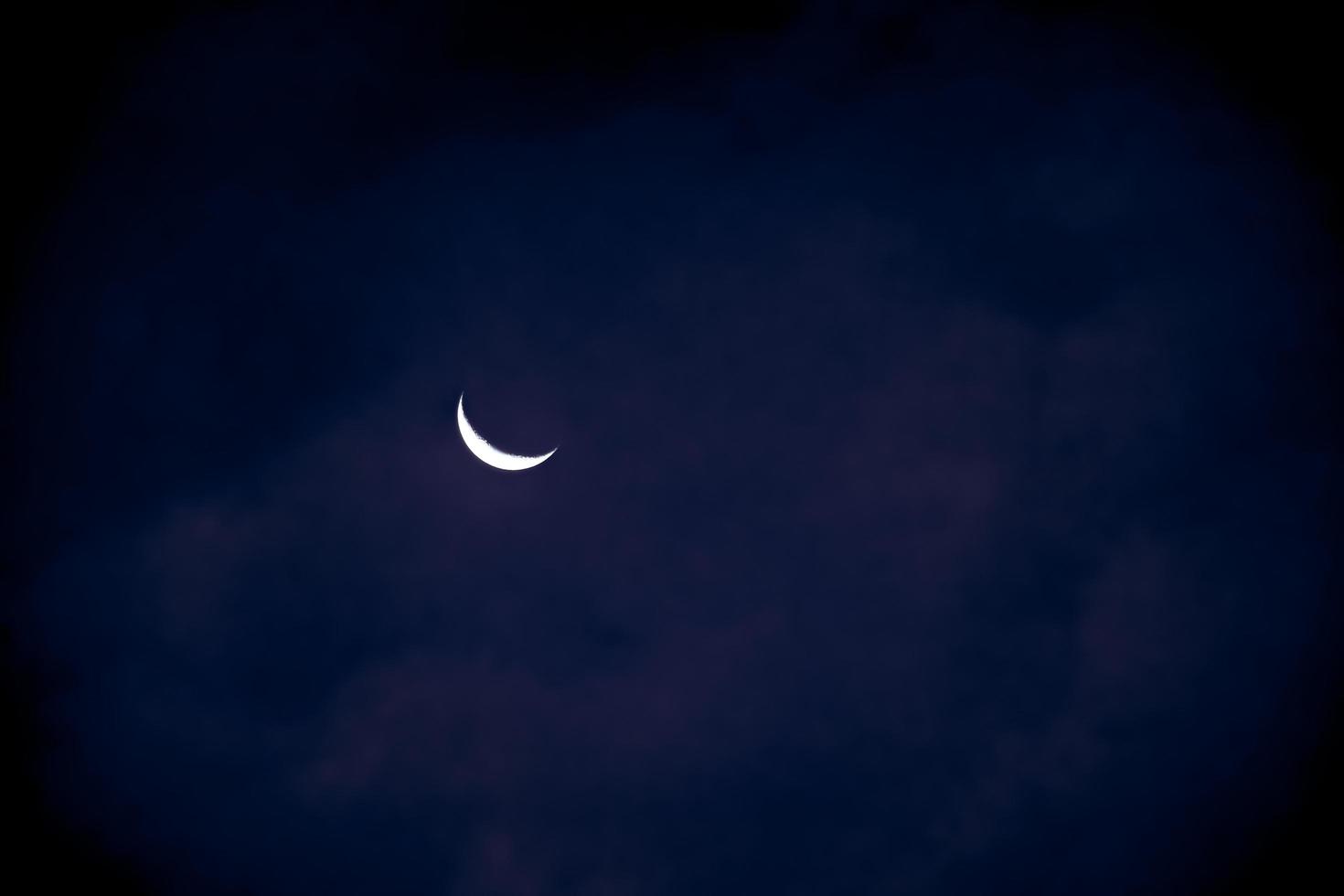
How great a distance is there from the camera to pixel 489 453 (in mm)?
16750

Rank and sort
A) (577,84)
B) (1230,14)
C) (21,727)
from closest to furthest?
(1230,14) < (577,84) < (21,727)

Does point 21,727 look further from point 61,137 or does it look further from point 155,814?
point 61,137

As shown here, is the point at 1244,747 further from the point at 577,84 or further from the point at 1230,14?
the point at 577,84

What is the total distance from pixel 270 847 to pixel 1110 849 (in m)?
20.9

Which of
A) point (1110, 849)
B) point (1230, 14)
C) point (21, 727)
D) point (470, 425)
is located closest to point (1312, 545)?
point (1110, 849)

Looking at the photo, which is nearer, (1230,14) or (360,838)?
(1230,14)

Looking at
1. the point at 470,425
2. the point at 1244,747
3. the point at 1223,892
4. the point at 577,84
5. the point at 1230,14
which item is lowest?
the point at 1223,892

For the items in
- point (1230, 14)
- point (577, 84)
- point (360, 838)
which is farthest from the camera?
point (360, 838)

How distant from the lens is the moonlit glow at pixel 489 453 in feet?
54.9

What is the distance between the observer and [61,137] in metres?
16.2

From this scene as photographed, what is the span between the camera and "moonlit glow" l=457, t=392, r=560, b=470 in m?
16.7

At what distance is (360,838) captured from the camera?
18.9 metres

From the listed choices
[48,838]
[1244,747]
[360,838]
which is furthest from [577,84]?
[48,838]

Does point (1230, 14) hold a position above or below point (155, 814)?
above
